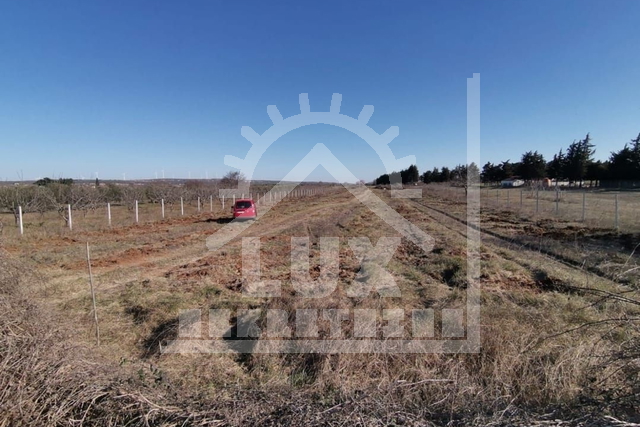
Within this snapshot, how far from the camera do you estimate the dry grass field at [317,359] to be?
77.0 inches

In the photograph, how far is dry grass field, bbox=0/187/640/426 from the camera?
1957mm

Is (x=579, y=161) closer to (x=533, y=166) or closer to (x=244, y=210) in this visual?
(x=533, y=166)

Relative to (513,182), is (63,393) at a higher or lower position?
lower

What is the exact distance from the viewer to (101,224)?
652 inches

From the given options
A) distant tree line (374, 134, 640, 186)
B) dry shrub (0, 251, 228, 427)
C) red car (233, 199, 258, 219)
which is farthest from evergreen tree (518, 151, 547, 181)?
dry shrub (0, 251, 228, 427)

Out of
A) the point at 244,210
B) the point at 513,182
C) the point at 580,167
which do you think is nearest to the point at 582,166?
the point at 580,167

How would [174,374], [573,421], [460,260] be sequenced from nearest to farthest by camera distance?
[573,421] → [174,374] → [460,260]

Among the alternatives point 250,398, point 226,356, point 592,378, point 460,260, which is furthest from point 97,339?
point 460,260

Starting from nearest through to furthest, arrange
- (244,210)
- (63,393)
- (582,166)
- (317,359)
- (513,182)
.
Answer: (63,393) < (317,359) < (244,210) < (582,166) < (513,182)

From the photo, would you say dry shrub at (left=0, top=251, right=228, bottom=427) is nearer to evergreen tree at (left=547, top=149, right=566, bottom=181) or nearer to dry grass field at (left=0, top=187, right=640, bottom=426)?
dry grass field at (left=0, top=187, right=640, bottom=426)

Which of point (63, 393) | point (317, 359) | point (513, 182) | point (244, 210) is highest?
point (513, 182)

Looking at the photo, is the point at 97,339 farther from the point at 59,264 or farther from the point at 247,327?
the point at 59,264

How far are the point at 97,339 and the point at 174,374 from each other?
160cm

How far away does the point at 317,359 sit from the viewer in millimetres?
3580
